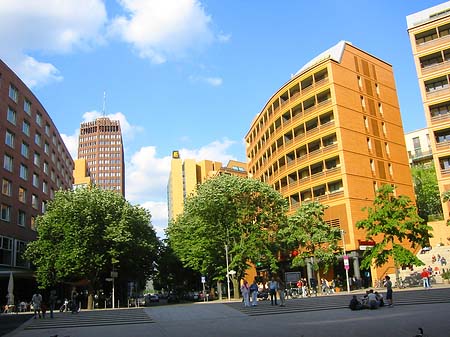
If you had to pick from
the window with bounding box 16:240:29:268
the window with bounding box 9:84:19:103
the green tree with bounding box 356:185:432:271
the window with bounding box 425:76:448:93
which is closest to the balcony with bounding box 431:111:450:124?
the window with bounding box 425:76:448:93

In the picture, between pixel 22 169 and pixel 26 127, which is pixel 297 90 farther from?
pixel 22 169

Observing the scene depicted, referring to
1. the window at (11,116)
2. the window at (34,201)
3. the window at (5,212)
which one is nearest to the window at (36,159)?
the window at (34,201)

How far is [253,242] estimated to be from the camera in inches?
1686

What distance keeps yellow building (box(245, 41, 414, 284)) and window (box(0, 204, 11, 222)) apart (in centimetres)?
3333

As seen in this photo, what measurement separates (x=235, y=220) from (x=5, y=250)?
2568cm

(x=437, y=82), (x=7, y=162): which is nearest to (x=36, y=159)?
(x=7, y=162)

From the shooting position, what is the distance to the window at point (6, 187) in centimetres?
5123

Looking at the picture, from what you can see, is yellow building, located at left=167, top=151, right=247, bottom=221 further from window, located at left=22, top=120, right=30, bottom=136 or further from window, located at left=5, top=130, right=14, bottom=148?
window, located at left=5, top=130, right=14, bottom=148

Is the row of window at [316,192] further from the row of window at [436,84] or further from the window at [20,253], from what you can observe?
the window at [20,253]

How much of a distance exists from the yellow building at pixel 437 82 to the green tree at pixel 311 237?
42.3ft

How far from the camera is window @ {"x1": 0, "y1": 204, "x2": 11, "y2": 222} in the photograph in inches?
1978

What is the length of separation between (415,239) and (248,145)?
50562 mm

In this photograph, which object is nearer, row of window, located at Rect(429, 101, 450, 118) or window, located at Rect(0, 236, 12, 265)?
window, located at Rect(0, 236, 12, 265)

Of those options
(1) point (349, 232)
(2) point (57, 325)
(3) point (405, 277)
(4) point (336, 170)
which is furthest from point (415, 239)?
(2) point (57, 325)
